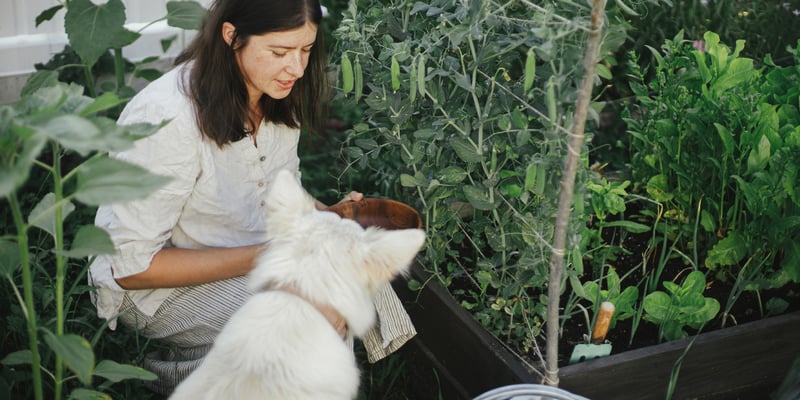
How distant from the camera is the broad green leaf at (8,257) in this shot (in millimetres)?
1609

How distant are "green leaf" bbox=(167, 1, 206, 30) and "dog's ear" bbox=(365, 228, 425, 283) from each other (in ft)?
3.81

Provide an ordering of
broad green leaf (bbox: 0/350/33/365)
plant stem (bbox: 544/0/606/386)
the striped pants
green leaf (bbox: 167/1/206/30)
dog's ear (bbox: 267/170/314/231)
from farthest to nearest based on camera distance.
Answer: green leaf (bbox: 167/1/206/30), the striped pants, broad green leaf (bbox: 0/350/33/365), dog's ear (bbox: 267/170/314/231), plant stem (bbox: 544/0/606/386)

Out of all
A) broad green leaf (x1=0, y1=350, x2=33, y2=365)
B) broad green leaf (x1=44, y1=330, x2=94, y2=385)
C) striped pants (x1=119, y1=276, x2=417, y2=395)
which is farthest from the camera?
striped pants (x1=119, y1=276, x2=417, y2=395)

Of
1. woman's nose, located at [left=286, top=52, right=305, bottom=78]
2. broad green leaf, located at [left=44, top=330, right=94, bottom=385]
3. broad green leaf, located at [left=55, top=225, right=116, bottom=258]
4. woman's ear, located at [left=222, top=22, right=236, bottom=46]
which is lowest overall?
broad green leaf, located at [left=44, top=330, right=94, bottom=385]

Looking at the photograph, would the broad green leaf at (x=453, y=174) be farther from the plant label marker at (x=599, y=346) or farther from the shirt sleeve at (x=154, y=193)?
the shirt sleeve at (x=154, y=193)

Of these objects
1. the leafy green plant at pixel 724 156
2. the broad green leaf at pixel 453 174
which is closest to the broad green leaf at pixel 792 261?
the leafy green plant at pixel 724 156

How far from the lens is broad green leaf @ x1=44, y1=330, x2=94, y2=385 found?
1.38 m

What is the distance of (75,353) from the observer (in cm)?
140

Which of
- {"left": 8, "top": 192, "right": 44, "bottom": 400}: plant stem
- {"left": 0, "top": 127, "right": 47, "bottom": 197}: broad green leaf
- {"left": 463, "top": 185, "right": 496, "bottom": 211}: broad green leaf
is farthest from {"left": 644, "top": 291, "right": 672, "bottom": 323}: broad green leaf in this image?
{"left": 0, "top": 127, "right": 47, "bottom": 197}: broad green leaf

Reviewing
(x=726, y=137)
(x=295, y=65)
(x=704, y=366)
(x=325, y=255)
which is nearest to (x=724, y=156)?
(x=726, y=137)

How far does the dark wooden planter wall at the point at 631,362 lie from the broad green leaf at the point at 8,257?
1.17m

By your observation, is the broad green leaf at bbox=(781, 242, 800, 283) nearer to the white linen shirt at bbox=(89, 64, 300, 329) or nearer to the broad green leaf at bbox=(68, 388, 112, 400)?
the white linen shirt at bbox=(89, 64, 300, 329)

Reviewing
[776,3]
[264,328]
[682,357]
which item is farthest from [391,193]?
[776,3]

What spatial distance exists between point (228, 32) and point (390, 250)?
868 mm
